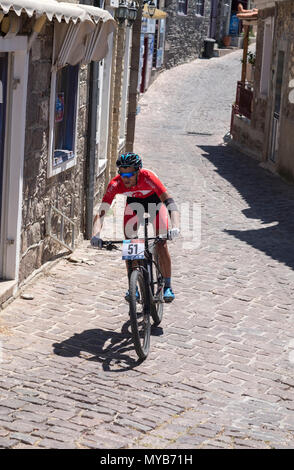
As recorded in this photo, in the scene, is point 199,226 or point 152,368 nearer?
point 152,368

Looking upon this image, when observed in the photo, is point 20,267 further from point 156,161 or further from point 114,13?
point 156,161

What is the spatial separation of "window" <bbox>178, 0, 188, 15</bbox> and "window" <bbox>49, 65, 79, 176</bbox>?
30286 mm

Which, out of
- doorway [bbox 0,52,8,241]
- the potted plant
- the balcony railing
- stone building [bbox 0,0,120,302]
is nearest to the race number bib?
stone building [bbox 0,0,120,302]

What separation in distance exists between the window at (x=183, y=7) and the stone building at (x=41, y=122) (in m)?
29.8

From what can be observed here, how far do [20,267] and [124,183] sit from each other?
157 centimetres

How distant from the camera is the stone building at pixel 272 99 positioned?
18797mm

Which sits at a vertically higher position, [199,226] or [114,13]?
[114,13]

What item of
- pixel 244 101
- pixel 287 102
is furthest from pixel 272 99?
pixel 244 101

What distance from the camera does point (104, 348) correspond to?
24.1ft

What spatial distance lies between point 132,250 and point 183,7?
34.7m

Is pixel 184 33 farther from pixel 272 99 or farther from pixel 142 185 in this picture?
pixel 142 185

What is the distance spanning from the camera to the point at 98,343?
24.5 ft

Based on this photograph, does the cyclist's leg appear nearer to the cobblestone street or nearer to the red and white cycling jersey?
the red and white cycling jersey
